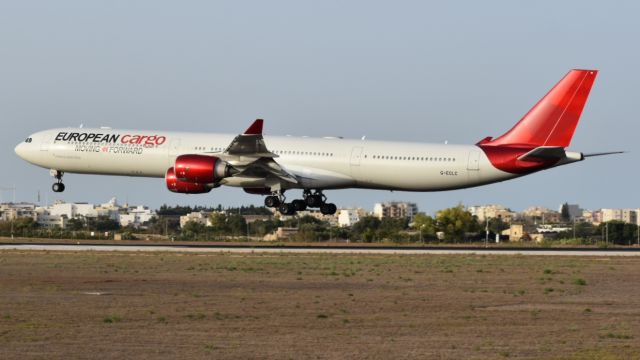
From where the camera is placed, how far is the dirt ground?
75.0 ft

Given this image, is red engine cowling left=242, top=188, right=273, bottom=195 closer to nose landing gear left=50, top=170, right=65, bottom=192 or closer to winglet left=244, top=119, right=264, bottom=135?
winglet left=244, top=119, right=264, bottom=135

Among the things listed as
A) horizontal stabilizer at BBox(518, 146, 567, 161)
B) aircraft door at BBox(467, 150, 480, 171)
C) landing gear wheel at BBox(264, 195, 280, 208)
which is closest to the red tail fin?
horizontal stabilizer at BBox(518, 146, 567, 161)

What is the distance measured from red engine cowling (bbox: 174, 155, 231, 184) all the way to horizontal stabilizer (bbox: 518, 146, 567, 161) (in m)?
17.2

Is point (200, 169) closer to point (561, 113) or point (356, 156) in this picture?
point (356, 156)

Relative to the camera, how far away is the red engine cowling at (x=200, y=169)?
62.7 meters

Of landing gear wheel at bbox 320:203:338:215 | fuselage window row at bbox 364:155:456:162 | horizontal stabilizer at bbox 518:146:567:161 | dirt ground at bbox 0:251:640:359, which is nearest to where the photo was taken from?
dirt ground at bbox 0:251:640:359

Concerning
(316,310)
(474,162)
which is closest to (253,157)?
(474,162)

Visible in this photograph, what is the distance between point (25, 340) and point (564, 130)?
44.6 meters

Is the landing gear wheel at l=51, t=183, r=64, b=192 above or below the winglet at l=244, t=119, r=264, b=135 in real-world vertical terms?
below

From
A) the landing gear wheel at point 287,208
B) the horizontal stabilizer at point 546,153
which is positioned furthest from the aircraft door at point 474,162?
the landing gear wheel at point 287,208

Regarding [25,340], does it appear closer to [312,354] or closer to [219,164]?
[312,354]

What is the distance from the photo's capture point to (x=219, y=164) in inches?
2484

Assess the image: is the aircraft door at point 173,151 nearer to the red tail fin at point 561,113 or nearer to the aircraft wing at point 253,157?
the aircraft wing at point 253,157

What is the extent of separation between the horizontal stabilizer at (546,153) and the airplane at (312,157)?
0.19 feet
